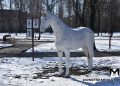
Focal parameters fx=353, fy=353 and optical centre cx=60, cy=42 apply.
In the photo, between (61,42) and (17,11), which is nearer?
(61,42)

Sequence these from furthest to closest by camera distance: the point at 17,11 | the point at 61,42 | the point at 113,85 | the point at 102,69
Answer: the point at 17,11, the point at 102,69, the point at 61,42, the point at 113,85

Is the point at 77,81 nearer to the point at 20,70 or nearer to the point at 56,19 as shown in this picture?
the point at 56,19

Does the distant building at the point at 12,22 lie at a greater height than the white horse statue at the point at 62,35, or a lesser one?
lesser

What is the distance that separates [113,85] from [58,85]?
5.66 feet

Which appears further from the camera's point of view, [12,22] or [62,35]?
[12,22]

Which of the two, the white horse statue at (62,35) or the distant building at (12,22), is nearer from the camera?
the white horse statue at (62,35)

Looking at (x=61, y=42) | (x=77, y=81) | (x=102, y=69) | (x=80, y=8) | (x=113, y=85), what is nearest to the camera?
(x=113, y=85)

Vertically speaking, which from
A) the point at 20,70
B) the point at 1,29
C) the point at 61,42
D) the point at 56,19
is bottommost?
the point at 1,29

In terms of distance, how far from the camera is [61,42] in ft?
42.5

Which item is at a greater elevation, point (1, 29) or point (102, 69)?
point (102, 69)

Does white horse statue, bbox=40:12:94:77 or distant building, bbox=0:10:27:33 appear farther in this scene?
distant building, bbox=0:10:27:33

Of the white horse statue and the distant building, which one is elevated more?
the white horse statue

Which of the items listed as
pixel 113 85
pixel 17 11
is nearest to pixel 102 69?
pixel 113 85

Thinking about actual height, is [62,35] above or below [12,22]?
above
